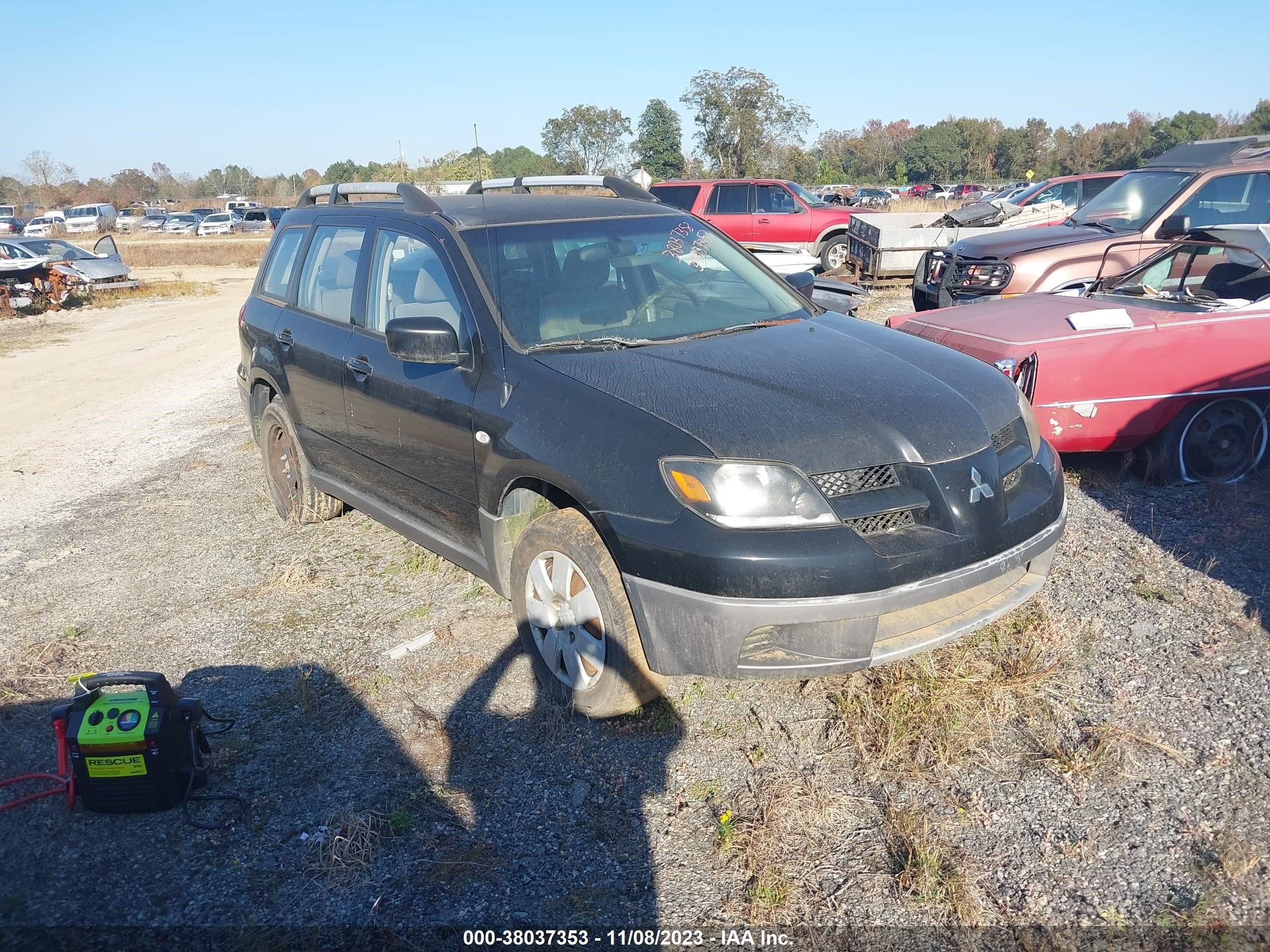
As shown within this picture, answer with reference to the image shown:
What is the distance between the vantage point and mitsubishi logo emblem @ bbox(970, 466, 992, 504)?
10.3 ft

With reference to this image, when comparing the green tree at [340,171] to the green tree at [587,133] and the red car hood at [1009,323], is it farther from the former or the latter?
the red car hood at [1009,323]

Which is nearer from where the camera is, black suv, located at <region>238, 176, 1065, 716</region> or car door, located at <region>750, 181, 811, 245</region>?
A: black suv, located at <region>238, 176, 1065, 716</region>

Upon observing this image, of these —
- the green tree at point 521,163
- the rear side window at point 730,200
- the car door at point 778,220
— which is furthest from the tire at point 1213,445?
the green tree at point 521,163

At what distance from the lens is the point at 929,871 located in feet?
8.70

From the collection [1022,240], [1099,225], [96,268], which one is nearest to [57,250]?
[96,268]

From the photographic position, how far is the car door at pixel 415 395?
12.6 feet

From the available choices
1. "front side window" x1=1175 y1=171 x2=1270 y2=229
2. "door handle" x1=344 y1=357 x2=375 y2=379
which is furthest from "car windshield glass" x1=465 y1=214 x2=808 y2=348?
"front side window" x1=1175 y1=171 x2=1270 y2=229

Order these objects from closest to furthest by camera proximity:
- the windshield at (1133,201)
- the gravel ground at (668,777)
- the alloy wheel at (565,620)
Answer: the gravel ground at (668,777)
the alloy wheel at (565,620)
the windshield at (1133,201)

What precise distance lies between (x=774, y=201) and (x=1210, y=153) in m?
7.71

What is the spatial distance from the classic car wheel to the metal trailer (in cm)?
807

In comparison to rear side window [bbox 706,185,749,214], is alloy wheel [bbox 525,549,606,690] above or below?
below

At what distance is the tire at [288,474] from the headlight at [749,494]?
3113 mm

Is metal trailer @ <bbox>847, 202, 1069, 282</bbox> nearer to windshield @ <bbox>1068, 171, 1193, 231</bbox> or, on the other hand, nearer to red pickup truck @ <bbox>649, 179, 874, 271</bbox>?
red pickup truck @ <bbox>649, 179, 874, 271</bbox>

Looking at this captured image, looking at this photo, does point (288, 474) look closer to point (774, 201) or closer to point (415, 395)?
point (415, 395)
